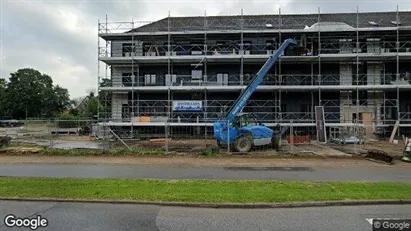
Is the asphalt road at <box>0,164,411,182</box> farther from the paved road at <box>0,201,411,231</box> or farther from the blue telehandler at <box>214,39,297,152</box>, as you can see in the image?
the blue telehandler at <box>214,39,297,152</box>

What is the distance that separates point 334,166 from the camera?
1493 centimetres

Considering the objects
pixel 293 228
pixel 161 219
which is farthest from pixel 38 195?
pixel 293 228

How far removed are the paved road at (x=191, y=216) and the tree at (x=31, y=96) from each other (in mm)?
76272

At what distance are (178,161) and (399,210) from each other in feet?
32.5

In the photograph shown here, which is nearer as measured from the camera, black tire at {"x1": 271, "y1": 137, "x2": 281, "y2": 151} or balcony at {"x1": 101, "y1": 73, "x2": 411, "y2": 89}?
black tire at {"x1": 271, "y1": 137, "x2": 281, "y2": 151}

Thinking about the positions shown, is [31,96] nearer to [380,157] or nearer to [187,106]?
[187,106]

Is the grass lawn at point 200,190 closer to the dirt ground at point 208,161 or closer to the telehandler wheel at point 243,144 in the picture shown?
→ the dirt ground at point 208,161

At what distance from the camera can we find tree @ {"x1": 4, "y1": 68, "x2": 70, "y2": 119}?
75.9m

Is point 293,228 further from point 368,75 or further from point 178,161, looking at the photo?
point 368,75

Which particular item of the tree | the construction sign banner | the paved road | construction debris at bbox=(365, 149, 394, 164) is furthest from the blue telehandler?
the tree

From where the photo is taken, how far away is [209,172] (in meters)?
13.0

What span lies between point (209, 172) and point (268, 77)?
21074 mm

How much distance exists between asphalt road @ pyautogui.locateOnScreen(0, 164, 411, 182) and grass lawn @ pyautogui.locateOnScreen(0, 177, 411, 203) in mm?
1465

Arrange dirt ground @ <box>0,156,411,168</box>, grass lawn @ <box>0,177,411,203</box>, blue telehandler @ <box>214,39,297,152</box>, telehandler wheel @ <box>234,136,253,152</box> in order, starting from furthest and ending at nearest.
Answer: blue telehandler @ <box>214,39,297,152</box> → telehandler wheel @ <box>234,136,253,152</box> → dirt ground @ <box>0,156,411,168</box> → grass lawn @ <box>0,177,411,203</box>
